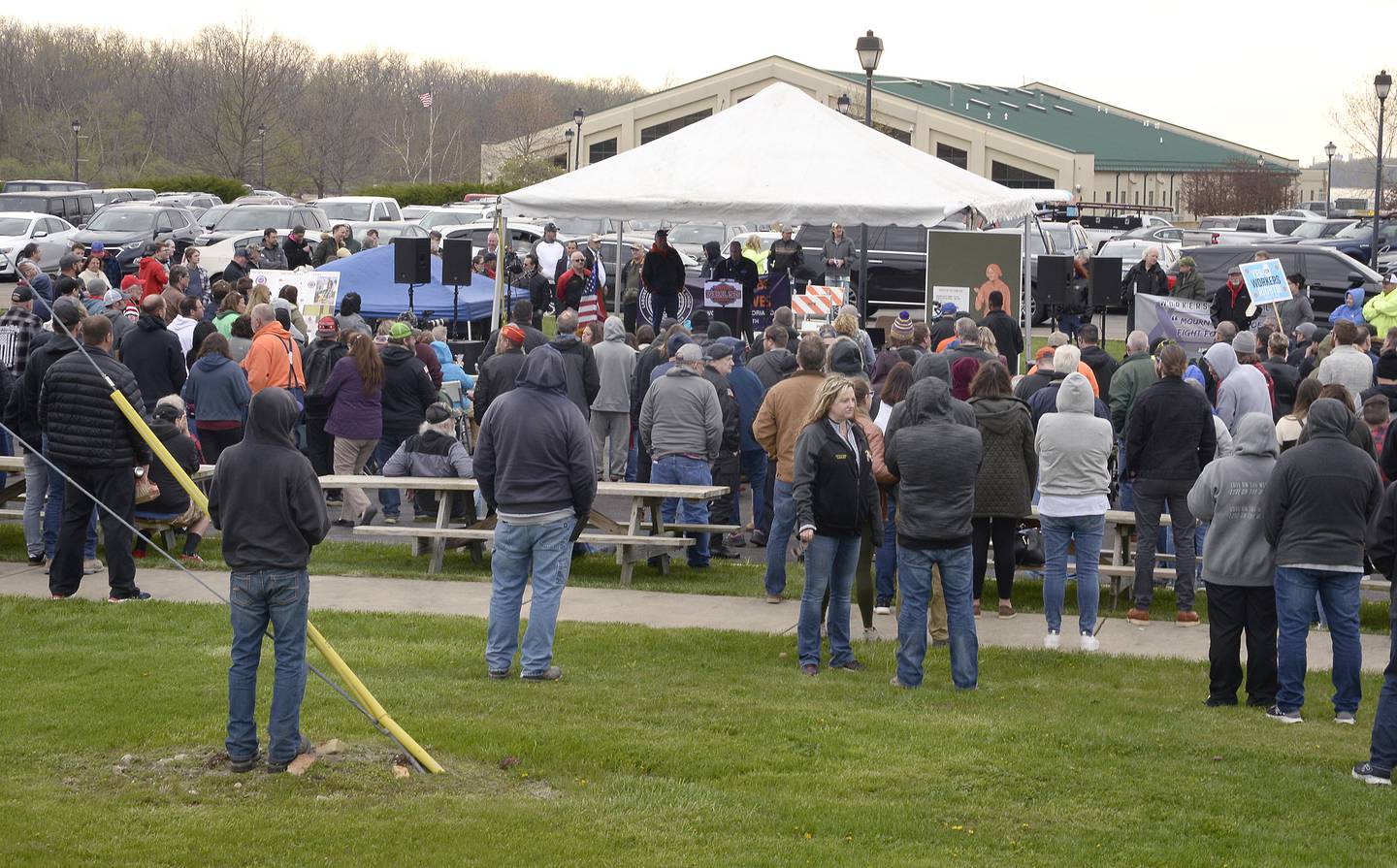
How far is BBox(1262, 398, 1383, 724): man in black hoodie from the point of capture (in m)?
7.87

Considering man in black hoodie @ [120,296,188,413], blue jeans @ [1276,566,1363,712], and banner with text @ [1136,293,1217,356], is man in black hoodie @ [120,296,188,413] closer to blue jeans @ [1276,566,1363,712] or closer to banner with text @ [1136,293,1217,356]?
blue jeans @ [1276,566,1363,712]

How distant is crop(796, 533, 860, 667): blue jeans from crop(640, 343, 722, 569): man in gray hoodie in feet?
9.36

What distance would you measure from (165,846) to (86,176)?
76336 millimetres

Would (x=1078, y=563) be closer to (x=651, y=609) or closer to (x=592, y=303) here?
(x=651, y=609)

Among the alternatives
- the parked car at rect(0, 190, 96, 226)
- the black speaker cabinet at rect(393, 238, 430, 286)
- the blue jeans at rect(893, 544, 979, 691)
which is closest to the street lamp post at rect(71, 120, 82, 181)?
the parked car at rect(0, 190, 96, 226)

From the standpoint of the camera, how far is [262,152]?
70.6 metres

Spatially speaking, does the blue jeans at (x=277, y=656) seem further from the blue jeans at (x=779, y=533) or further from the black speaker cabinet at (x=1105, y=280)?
the black speaker cabinet at (x=1105, y=280)

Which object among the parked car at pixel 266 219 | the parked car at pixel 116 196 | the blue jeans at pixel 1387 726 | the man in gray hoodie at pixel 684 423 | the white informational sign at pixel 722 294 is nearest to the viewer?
the blue jeans at pixel 1387 726

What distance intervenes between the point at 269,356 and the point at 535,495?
5.80m

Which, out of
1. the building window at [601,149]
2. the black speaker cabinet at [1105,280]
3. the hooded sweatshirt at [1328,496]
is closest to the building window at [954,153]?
the building window at [601,149]

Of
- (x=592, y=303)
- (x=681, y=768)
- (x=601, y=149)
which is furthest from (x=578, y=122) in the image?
(x=681, y=768)

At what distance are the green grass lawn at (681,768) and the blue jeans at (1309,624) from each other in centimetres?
19

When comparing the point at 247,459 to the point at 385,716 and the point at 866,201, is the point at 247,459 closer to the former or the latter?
the point at 385,716

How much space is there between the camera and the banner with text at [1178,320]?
18734 mm
